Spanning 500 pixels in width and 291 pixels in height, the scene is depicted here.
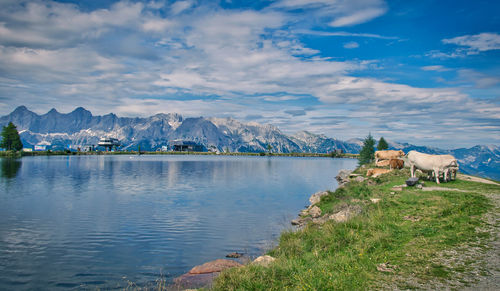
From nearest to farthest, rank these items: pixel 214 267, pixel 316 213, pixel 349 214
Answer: pixel 214 267 → pixel 349 214 → pixel 316 213

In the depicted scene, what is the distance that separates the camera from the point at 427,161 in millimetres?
32094

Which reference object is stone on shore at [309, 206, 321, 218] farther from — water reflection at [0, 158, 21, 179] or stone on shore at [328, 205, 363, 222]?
water reflection at [0, 158, 21, 179]

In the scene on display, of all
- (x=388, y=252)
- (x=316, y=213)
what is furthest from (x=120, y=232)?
(x=388, y=252)

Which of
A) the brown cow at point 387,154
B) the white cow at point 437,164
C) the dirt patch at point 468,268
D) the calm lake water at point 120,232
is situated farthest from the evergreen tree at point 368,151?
the dirt patch at point 468,268

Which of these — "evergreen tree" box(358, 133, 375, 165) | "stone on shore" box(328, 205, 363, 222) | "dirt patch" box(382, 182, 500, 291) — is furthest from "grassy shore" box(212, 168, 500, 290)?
"evergreen tree" box(358, 133, 375, 165)

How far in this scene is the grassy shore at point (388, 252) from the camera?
→ 10.4 m

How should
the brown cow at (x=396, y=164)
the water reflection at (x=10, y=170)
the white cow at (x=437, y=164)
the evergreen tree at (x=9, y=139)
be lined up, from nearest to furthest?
the white cow at (x=437, y=164), the brown cow at (x=396, y=164), the water reflection at (x=10, y=170), the evergreen tree at (x=9, y=139)

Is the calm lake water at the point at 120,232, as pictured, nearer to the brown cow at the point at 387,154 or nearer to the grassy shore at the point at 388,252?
the grassy shore at the point at 388,252

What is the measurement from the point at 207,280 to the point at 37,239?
54.7 ft

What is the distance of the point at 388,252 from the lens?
1323 centimetres

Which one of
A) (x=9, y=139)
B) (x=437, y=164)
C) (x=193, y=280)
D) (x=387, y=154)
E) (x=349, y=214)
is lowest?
(x=193, y=280)

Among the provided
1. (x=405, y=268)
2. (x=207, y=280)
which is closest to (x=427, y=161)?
(x=405, y=268)

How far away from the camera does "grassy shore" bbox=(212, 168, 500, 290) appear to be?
10.4m

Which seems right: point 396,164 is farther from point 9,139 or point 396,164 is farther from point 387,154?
point 9,139
